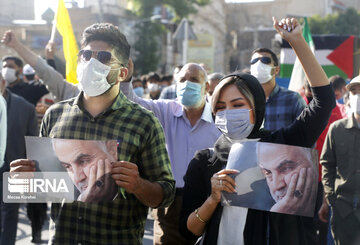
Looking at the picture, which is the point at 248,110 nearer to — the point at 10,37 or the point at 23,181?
the point at 23,181

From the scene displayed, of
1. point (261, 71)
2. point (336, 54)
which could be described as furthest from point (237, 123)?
point (336, 54)

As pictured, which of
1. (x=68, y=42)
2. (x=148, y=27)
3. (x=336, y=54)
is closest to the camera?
(x=68, y=42)

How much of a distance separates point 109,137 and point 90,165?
23cm

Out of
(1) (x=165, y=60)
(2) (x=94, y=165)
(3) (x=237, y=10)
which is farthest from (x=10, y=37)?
(3) (x=237, y=10)

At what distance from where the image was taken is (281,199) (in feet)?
8.66

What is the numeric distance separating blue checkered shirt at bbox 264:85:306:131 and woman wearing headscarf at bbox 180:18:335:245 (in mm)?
2045

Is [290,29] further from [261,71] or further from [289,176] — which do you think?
[261,71]

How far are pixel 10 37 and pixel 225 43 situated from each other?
57.9 metres

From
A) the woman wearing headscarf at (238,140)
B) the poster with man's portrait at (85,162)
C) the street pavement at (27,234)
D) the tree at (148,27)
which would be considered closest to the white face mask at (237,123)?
the woman wearing headscarf at (238,140)

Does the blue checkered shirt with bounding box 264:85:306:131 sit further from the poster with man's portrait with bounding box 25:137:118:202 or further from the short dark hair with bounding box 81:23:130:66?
the poster with man's portrait with bounding box 25:137:118:202

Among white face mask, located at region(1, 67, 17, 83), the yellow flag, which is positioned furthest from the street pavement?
the yellow flag

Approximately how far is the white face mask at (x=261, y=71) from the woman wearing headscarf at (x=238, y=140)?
2443 mm

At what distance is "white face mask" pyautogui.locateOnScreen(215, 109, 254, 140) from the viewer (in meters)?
2.84

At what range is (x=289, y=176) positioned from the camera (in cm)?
265
